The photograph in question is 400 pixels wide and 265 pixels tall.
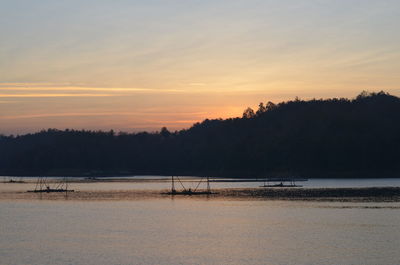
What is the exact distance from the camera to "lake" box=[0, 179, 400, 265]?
50.4 meters

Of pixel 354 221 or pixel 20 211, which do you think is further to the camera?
pixel 20 211

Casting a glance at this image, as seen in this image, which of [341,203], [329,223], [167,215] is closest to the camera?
[329,223]

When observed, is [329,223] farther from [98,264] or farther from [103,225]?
[98,264]

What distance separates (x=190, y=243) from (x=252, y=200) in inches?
2213

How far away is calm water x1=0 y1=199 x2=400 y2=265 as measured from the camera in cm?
5044

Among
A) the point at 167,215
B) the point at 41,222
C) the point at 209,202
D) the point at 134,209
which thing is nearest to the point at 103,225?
the point at 41,222

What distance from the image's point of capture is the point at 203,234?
213ft

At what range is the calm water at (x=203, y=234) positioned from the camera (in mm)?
50438

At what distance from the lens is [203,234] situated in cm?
6494

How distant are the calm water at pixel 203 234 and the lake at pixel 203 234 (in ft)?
0.23

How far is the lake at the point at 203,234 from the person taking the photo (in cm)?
5044

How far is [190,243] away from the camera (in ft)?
191

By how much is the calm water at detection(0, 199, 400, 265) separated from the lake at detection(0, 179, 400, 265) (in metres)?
0.07

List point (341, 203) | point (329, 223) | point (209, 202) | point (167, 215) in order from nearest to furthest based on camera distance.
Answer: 1. point (329, 223)
2. point (167, 215)
3. point (341, 203)
4. point (209, 202)
